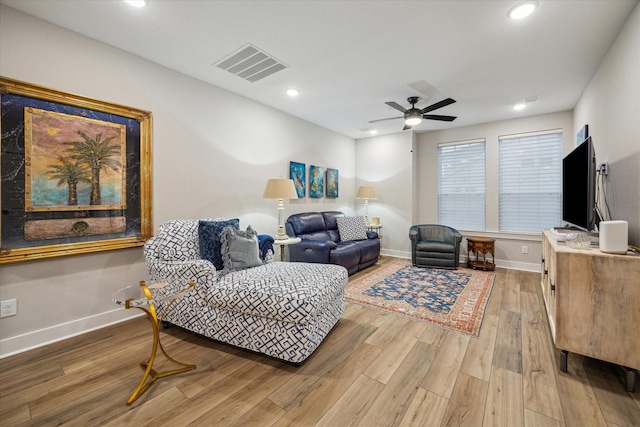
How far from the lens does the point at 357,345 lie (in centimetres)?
223

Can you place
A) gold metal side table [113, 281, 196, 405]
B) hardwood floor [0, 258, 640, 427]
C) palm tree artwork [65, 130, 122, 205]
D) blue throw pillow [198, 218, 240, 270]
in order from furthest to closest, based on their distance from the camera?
blue throw pillow [198, 218, 240, 270], palm tree artwork [65, 130, 122, 205], gold metal side table [113, 281, 196, 405], hardwood floor [0, 258, 640, 427]

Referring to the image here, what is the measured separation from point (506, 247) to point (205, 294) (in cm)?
497

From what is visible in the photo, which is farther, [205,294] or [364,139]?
[364,139]

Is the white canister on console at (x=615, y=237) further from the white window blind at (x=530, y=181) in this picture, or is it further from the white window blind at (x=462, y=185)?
the white window blind at (x=462, y=185)

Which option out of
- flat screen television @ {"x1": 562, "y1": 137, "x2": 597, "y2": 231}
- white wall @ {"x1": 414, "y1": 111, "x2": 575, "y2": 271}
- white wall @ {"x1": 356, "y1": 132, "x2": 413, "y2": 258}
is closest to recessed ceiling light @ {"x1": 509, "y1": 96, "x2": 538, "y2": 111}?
white wall @ {"x1": 414, "y1": 111, "x2": 575, "y2": 271}

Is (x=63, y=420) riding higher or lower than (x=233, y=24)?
lower

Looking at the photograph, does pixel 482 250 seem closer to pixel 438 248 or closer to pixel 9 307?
pixel 438 248

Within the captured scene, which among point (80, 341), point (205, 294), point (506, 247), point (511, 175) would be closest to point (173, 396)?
point (205, 294)

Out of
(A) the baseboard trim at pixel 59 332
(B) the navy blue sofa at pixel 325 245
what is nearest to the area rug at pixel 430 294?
(B) the navy blue sofa at pixel 325 245

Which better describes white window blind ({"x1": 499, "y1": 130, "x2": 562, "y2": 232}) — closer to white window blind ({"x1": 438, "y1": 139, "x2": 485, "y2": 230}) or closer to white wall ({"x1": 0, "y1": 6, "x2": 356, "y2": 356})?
white window blind ({"x1": 438, "y1": 139, "x2": 485, "y2": 230})

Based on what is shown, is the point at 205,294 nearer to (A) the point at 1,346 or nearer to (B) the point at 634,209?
(A) the point at 1,346

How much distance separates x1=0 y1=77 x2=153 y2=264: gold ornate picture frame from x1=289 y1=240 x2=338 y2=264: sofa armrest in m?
1.99

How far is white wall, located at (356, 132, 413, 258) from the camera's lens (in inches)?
219

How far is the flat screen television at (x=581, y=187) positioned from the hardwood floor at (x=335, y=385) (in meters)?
1.10
